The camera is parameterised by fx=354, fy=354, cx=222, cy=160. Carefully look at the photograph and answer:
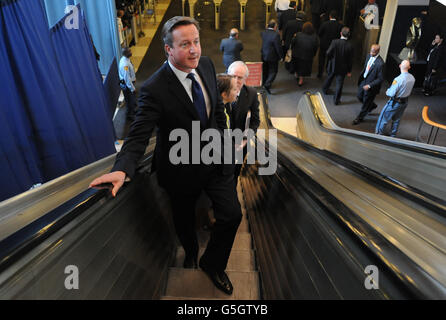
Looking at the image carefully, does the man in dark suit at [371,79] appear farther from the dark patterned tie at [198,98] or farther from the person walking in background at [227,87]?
the dark patterned tie at [198,98]

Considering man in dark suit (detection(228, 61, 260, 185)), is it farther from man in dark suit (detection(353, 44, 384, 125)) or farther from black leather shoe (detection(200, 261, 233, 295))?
man in dark suit (detection(353, 44, 384, 125))

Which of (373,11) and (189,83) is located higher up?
(373,11)

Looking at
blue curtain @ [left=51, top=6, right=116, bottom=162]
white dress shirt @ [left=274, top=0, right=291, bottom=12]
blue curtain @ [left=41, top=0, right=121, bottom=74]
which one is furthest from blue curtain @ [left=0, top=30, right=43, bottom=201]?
white dress shirt @ [left=274, top=0, right=291, bottom=12]

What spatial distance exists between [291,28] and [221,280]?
9836mm

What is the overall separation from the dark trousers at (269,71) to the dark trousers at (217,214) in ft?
26.4

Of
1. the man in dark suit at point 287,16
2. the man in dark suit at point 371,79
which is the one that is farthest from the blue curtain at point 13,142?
the man in dark suit at point 287,16

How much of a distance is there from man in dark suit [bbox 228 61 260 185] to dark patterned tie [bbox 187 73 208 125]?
114 cm

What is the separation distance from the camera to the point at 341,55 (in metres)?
8.80

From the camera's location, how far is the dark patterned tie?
2.18m

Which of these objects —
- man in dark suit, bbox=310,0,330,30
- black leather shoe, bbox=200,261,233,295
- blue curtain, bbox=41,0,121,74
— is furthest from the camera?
man in dark suit, bbox=310,0,330,30

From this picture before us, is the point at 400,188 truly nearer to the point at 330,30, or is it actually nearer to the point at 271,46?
the point at 271,46

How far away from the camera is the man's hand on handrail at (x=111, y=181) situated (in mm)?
1881

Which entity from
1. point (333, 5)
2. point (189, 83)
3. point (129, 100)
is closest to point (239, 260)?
point (189, 83)

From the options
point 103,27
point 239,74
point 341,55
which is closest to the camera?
point 239,74
